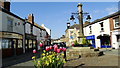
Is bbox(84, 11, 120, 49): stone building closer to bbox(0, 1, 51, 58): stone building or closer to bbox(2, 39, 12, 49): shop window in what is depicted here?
bbox(0, 1, 51, 58): stone building

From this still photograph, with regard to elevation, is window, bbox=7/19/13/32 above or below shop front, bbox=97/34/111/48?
above

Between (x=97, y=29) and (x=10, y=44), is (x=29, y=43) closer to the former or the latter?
(x=10, y=44)

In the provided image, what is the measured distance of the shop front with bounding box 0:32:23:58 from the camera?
1553 centimetres

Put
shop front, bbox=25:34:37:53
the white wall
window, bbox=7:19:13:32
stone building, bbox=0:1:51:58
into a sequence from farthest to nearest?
the white wall
shop front, bbox=25:34:37:53
window, bbox=7:19:13:32
stone building, bbox=0:1:51:58

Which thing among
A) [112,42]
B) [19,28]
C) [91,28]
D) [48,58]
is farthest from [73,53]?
[91,28]

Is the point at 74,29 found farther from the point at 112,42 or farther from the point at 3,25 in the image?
the point at 3,25

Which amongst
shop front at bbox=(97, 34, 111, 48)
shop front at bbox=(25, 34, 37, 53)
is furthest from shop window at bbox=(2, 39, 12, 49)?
shop front at bbox=(97, 34, 111, 48)

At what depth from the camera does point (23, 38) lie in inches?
857

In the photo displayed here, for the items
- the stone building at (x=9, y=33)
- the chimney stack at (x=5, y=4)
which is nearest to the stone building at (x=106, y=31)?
the stone building at (x=9, y=33)

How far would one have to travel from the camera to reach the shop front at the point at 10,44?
51.0 feet

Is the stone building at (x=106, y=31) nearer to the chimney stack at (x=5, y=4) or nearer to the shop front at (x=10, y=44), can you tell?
the shop front at (x=10, y=44)

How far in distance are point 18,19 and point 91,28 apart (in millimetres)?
17602

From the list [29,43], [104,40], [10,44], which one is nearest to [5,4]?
[10,44]

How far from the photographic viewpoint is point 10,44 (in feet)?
57.2
